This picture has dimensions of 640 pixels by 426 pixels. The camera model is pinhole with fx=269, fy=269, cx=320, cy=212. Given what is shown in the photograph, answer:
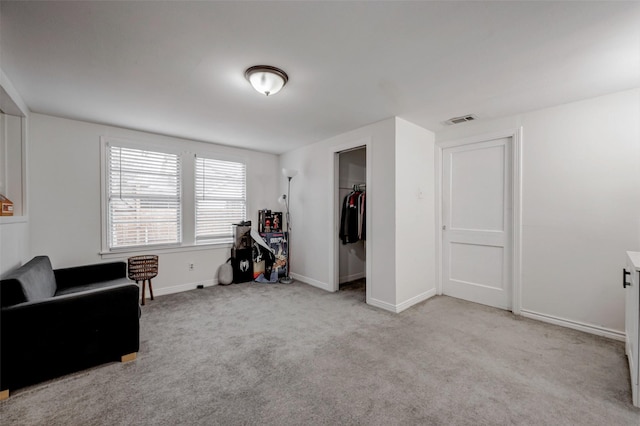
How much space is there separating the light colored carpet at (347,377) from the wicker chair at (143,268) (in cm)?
69

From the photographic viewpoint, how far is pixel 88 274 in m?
3.01

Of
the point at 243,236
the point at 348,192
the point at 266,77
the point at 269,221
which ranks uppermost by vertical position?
the point at 266,77

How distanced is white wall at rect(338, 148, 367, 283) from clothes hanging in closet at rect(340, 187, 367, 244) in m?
0.42

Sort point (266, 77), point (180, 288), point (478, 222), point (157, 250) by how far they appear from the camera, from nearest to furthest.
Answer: point (266, 77), point (478, 222), point (157, 250), point (180, 288)

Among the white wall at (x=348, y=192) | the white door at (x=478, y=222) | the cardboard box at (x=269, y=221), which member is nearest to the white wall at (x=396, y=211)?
the white door at (x=478, y=222)

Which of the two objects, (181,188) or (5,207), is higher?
(181,188)

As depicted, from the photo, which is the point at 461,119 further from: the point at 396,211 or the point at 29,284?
the point at 29,284

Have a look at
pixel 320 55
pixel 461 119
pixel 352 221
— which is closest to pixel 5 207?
pixel 320 55

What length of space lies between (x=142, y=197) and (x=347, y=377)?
145 inches

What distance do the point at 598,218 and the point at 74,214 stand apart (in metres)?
5.97

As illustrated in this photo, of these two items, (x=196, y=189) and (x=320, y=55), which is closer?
(x=320, y=55)

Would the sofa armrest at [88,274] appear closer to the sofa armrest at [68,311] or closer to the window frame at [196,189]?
the sofa armrest at [68,311]

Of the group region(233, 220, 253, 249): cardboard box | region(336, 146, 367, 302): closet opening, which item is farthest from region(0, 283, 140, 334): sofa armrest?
region(336, 146, 367, 302): closet opening

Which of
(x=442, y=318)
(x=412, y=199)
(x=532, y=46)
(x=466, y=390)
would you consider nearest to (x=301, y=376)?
(x=466, y=390)
